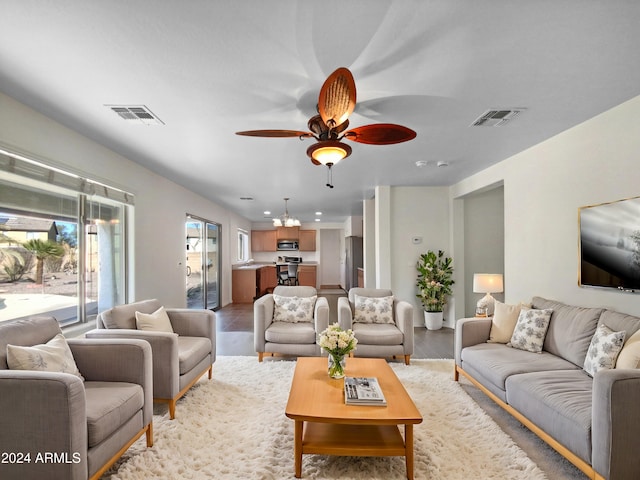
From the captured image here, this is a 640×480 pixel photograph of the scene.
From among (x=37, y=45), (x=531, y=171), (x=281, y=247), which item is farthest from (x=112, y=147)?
(x=281, y=247)

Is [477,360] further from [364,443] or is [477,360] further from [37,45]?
Answer: [37,45]

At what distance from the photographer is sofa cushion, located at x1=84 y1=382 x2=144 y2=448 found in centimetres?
182

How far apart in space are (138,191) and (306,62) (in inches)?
129

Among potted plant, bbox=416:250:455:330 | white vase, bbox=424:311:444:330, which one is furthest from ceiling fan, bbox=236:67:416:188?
white vase, bbox=424:311:444:330

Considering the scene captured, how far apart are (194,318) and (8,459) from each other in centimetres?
195

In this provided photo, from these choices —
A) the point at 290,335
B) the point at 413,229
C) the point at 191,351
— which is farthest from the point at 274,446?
the point at 413,229

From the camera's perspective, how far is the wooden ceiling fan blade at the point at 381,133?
7.18 feet

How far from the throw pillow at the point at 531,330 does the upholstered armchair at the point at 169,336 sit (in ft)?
9.69

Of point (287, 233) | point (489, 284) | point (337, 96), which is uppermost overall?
point (337, 96)

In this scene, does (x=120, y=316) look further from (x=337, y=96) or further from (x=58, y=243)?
(x=337, y=96)

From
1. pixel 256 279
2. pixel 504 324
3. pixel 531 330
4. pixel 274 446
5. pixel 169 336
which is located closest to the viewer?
pixel 274 446

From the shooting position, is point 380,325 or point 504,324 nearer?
point 504,324

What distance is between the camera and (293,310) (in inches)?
170

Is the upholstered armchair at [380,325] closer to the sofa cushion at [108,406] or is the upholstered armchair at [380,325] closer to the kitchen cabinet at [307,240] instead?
the sofa cushion at [108,406]
